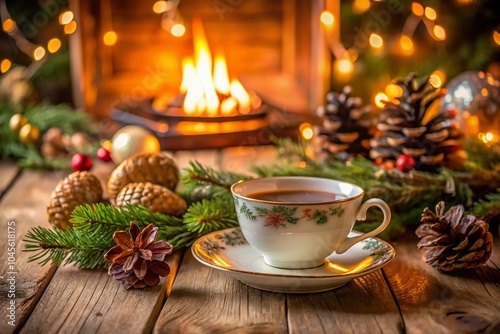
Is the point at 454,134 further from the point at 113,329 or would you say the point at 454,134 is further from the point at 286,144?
the point at 113,329

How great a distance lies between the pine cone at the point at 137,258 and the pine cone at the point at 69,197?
23 centimetres

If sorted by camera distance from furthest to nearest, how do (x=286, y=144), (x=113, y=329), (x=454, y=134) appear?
1. (x=286, y=144)
2. (x=454, y=134)
3. (x=113, y=329)

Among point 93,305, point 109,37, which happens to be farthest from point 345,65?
point 93,305

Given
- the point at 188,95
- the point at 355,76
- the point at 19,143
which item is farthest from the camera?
the point at 355,76

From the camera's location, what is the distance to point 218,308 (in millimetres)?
845

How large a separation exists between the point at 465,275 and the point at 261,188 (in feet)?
1.02

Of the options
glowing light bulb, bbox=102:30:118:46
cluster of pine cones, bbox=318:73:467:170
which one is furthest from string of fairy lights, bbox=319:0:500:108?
glowing light bulb, bbox=102:30:118:46

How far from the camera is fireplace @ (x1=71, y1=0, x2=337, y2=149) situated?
6.36ft

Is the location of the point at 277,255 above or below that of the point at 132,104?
above

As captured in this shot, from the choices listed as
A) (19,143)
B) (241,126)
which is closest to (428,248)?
(241,126)

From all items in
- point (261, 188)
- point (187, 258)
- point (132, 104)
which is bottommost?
point (132, 104)

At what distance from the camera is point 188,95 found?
1.93 metres

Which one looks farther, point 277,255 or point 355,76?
point 355,76

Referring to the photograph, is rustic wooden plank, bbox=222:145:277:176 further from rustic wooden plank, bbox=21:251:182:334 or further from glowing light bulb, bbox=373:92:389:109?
rustic wooden plank, bbox=21:251:182:334
